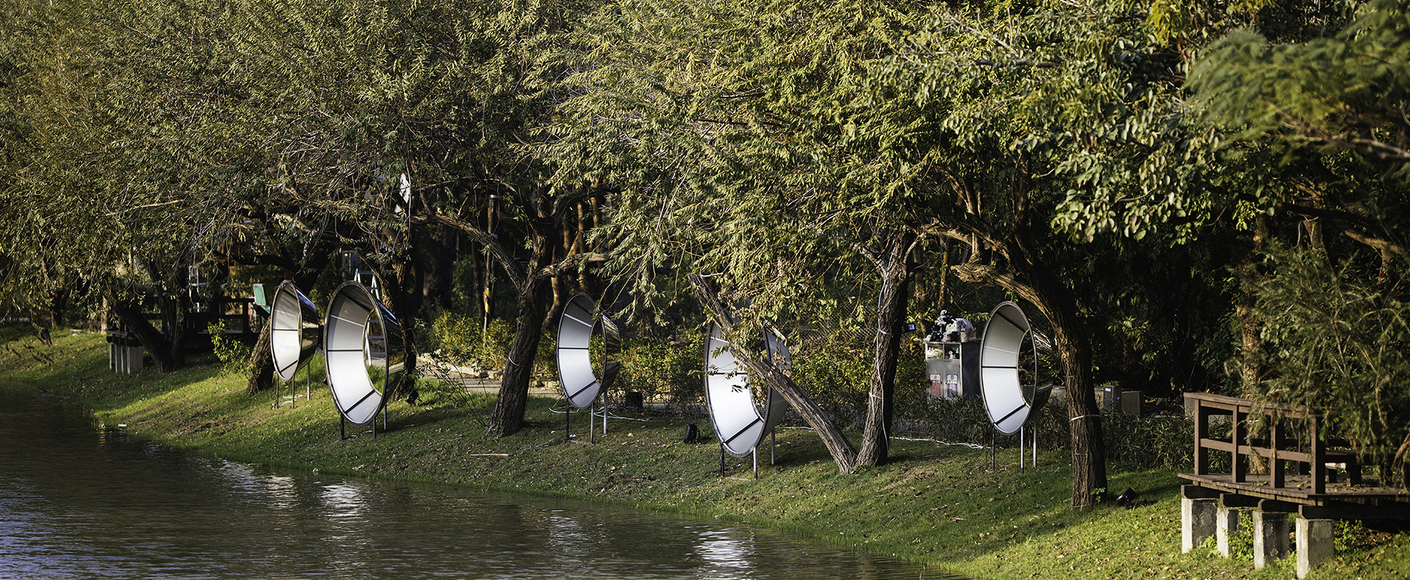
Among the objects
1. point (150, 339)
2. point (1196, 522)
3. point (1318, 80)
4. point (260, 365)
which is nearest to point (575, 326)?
point (260, 365)

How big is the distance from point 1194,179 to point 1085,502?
5336 millimetres

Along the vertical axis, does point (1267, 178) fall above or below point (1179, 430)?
above

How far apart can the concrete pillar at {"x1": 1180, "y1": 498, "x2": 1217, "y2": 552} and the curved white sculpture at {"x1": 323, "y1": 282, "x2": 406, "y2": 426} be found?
16.0 meters

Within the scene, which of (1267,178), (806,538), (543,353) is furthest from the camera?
(543,353)

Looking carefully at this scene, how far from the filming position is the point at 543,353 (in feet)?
95.6

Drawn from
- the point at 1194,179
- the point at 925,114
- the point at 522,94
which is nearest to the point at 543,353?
the point at 522,94

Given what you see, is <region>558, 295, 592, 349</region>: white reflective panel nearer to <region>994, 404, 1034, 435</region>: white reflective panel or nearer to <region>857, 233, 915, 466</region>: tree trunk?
<region>857, 233, 915, 466</region>: tree trunk

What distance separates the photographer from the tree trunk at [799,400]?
61.8 feet

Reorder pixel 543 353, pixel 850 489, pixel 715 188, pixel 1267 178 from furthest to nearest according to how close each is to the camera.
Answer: pixel 543 353 → pixel 850 489 → pixel 715 188 → pixel 1267 178

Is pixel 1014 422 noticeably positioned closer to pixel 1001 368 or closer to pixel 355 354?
pixel 1001 368

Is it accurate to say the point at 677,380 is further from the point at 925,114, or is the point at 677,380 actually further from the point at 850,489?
the point at 925,114

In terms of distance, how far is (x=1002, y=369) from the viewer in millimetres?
17500

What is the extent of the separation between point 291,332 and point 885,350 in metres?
15.9

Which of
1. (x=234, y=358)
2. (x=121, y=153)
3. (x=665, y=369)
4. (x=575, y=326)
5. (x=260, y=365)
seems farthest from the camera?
(x=234, y=358)
